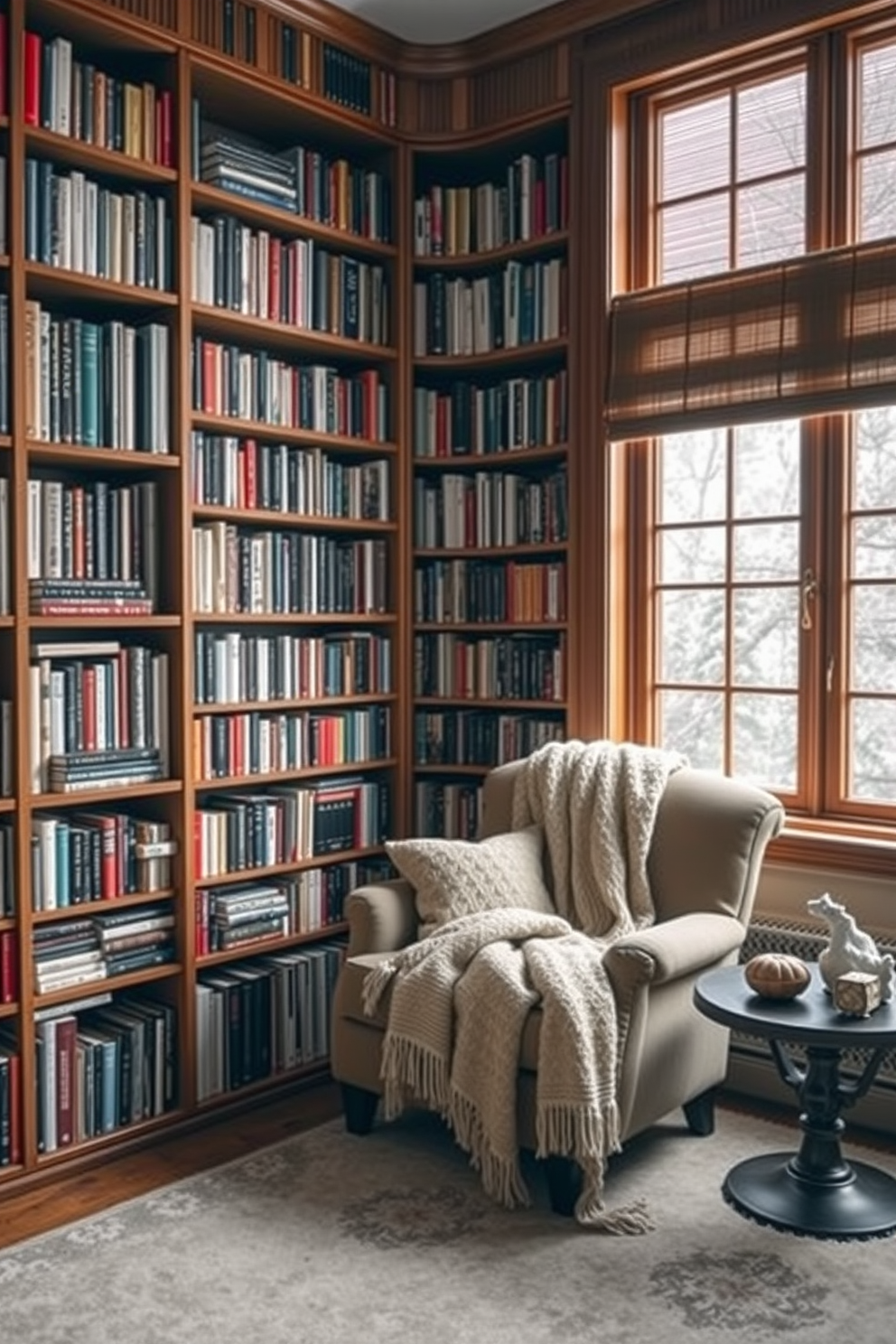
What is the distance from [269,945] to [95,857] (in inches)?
25.6

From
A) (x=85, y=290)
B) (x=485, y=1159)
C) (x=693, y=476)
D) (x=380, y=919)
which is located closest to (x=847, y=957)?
(x=485, y=1159)

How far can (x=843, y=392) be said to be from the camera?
3.16 m

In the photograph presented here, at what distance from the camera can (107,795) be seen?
3072 millimetres

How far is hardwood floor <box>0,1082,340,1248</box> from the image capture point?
278 centimetres

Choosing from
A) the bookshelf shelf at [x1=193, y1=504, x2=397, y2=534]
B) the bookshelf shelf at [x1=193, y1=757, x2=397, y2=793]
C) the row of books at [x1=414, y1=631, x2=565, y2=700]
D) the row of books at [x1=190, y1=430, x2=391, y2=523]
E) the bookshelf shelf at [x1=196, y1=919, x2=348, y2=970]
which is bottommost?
the bookshelf shelf at [x1=196, y1=919, x2=348, y2=970]

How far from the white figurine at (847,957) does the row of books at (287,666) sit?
1.64m

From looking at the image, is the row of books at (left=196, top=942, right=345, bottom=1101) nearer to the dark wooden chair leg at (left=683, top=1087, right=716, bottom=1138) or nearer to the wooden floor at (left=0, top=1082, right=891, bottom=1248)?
the wooden floor at (left=0, top=1082, right=891, bottom=1248)

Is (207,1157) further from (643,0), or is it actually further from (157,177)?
(643,0)

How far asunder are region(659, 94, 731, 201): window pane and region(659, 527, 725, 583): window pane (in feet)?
3.23

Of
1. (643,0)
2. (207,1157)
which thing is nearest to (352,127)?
(643,0)

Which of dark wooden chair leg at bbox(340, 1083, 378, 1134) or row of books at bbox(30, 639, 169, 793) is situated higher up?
row of books at bbox(30, 639, 169, 793)

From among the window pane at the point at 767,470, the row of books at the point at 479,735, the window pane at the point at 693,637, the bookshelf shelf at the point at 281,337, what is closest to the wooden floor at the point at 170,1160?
the row of books at the point at 479,735

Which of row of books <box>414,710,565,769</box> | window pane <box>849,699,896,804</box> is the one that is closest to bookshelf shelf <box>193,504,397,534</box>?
row of books <box>414,710,565,769</box>

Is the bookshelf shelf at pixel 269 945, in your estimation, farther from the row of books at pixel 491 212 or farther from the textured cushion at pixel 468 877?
the row of books at pixel 491 212
